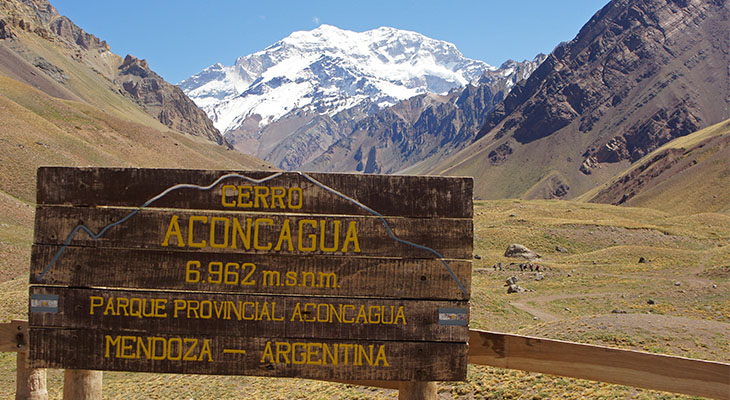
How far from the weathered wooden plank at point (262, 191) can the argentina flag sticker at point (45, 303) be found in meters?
0.84

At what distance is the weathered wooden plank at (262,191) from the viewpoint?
471 cm

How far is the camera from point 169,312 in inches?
187

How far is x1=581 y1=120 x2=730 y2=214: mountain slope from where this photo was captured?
114 meters

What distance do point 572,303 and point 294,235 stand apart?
29660mm

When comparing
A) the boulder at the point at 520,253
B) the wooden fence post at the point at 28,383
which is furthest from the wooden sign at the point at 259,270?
the boulder at the point at 520,253

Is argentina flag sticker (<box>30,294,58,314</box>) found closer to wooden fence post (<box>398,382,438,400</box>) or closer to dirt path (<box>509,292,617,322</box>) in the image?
wooden fence post (<box>398,382,438,400</box>)

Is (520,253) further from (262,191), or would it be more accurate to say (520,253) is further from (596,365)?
(262,191)

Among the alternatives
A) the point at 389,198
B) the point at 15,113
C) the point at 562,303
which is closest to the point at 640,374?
the point at 389,198

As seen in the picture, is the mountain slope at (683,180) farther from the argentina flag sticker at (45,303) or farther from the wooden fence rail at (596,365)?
the argentina flag sticker at (45,303)

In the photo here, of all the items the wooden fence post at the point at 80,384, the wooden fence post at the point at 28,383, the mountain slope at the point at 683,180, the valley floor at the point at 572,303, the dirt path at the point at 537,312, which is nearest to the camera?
the wooden fence post at the point at 80,384

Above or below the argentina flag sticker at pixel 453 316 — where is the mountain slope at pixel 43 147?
above

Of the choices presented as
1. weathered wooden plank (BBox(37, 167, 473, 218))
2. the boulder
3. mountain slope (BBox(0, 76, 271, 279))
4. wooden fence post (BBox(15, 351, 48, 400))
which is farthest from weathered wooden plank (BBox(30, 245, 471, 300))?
the boulder

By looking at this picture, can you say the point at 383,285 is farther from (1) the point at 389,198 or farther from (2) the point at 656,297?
(2) the point at 656,297

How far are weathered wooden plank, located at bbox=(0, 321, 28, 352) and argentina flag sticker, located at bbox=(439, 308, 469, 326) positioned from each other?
4255mm
